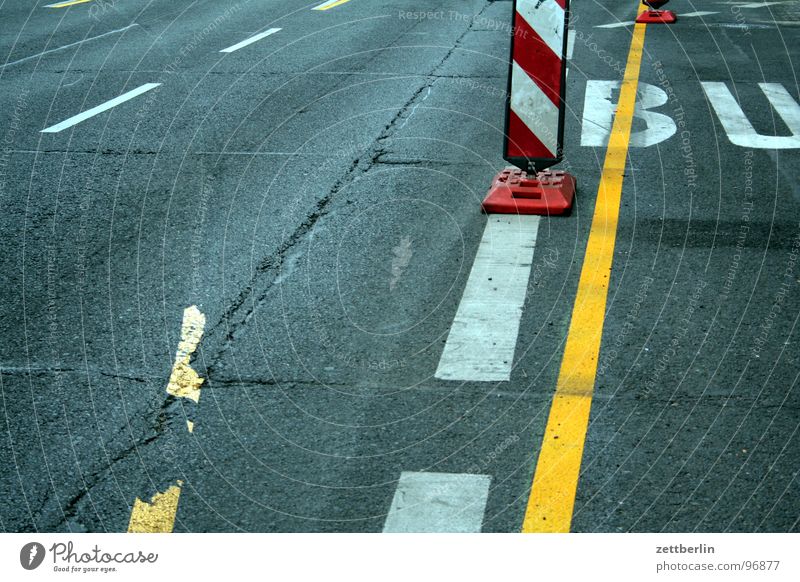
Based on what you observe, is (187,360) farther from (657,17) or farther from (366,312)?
(657,17)

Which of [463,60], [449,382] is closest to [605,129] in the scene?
[463,60]

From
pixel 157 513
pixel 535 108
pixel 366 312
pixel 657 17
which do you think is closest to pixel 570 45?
pixel 657 17

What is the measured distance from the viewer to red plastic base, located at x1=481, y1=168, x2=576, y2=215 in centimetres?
625

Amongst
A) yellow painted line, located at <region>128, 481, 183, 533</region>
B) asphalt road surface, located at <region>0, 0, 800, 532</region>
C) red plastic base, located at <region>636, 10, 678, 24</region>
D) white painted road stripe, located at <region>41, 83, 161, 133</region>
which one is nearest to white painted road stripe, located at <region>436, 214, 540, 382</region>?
asphalt road surface, located at <region>0, 0, 800, 532</region>

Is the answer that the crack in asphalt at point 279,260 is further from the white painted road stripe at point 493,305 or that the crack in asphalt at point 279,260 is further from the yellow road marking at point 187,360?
the white painted road stripe at point 493,305

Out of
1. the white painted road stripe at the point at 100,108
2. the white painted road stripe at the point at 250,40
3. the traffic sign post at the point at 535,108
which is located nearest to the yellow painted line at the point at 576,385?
the traffic sign post at the point at 535,108

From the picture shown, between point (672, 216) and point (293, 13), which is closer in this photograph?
point (672, 216)

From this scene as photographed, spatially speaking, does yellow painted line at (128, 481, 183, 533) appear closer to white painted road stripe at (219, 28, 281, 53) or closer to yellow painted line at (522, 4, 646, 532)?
yellow painted line at (522, 4, 646, 532)

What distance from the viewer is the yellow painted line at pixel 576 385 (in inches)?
140

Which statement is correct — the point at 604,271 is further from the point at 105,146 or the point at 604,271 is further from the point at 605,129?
the point at 105,146

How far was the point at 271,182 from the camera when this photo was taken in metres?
6.95

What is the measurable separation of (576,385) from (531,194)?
223 centimetres

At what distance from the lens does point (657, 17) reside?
544 inches

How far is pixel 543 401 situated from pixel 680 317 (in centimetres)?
99
